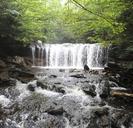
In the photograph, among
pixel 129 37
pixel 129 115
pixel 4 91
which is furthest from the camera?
pixel 129 37

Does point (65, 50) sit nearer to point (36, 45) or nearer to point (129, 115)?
point (36, 45)

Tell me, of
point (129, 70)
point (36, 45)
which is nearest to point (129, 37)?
point (129, 70)

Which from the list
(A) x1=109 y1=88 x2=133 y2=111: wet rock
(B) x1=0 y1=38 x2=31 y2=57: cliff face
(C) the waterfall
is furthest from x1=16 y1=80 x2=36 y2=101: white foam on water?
(C) the waterfall

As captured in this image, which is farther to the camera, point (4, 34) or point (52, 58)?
point (52, 58)

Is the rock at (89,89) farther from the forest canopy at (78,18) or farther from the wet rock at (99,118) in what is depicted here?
the forest canopy at (78,18)

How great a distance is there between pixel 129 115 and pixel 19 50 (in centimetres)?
1376

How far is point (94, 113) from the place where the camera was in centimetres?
807

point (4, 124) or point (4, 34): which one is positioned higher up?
point (4, 34)

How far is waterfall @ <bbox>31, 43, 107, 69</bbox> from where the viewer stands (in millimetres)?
19016

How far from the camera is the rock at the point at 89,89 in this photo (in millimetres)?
10361

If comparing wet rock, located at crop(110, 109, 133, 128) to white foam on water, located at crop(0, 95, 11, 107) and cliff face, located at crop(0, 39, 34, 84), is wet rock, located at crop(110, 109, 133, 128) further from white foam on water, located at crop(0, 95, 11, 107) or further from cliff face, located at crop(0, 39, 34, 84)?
cliff face, located at crop(0, 39, 34, 84)

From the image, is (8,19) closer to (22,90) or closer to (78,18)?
(22,90)

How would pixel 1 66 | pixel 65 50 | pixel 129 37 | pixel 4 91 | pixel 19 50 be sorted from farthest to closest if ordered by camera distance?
pixel 65 50 < pixel 19 50 < pixel 1 66 < pixel 129 37 < pixel 4 91

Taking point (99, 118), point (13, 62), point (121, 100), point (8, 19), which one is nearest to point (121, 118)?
point (99, 118)
